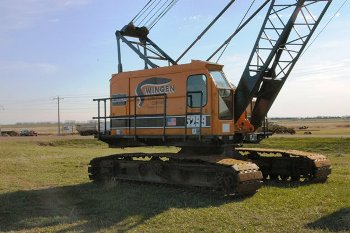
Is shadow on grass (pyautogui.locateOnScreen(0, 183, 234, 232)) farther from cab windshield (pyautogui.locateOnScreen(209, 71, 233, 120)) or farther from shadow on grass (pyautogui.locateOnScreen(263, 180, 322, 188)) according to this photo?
shadow on grass (pyautogui.locateOnScreen(263, 180, 322, 188))

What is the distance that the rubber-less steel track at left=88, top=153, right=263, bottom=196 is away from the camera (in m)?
11.7

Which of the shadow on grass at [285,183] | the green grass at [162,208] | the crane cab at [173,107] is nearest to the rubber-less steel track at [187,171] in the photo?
the green grass at [162,208]

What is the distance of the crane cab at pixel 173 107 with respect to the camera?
12672 millimetres

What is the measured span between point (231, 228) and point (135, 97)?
660cm

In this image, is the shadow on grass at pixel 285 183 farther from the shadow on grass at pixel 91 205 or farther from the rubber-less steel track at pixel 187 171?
the shadow on grass at pixel 91 205

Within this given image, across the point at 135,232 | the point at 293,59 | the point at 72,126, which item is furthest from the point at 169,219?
the point at 72,126

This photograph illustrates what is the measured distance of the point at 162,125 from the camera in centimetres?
1380

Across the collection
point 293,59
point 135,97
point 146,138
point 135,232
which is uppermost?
point 293,59

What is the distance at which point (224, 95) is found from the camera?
12820mm

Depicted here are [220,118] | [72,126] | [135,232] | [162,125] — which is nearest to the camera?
[135,232]

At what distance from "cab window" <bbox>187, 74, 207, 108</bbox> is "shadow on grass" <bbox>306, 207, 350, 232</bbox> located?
14.9ft

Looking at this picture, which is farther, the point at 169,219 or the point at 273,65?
the point at 273,65

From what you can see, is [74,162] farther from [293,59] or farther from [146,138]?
[293,59]

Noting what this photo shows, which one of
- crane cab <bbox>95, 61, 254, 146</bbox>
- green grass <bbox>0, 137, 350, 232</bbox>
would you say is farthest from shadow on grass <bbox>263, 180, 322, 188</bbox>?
crane cab <bbox>95, 61, 254, 146</bbox>
